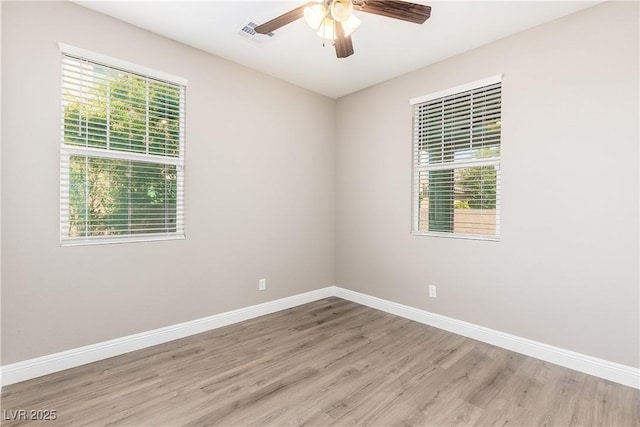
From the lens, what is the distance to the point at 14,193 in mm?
2135

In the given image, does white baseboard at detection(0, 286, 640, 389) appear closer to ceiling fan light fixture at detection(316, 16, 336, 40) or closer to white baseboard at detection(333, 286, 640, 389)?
white baseboard at detection(333, 286, 640, 389)

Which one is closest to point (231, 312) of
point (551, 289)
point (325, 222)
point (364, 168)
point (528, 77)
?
point (325, 222)

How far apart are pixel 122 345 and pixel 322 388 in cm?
171

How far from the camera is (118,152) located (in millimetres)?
2572

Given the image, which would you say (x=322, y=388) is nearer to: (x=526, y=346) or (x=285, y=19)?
(x=526, y=346)

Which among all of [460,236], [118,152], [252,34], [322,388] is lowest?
[322,388]

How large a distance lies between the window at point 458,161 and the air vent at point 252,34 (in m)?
1.69

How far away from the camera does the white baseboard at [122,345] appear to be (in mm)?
2168

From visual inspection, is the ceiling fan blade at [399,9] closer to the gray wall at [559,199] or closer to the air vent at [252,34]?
the air vent at [252,34]

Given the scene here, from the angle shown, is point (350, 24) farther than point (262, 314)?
No

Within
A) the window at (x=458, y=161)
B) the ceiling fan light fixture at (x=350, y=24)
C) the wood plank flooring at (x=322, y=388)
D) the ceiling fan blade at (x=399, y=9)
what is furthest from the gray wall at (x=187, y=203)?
the ceiling fan blade at (x=399, y=9)

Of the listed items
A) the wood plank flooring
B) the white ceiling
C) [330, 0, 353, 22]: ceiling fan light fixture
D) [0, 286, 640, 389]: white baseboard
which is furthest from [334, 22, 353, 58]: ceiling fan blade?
[0, 286, 640, 389]: white baseboard

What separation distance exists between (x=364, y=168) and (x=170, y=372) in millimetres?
2940

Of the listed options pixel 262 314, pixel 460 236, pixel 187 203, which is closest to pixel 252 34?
pixel 187 203
